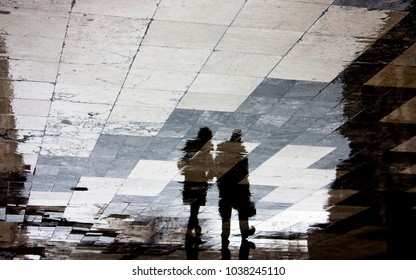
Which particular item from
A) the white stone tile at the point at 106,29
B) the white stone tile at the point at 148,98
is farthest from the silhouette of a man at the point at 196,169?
the white stone tile at the point at 106,29

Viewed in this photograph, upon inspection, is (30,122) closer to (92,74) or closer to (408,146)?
(92,74)

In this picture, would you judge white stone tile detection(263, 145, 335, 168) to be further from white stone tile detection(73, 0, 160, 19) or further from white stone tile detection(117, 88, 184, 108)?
white stone tile detection(73, 0, 160, 19)

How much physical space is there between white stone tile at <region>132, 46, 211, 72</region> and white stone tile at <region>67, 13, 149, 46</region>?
304mm

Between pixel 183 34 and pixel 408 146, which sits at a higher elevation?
pixel 183 34

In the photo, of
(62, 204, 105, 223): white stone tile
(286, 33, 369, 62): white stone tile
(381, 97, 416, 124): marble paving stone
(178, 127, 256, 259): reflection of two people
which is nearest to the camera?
(286, 33, 369, 62): white stone tile

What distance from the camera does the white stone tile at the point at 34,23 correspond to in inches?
237

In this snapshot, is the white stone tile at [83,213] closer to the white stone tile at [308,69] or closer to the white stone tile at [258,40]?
the white stone tile at [308,69]

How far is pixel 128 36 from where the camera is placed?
6.55 m

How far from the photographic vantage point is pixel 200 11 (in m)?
6.11

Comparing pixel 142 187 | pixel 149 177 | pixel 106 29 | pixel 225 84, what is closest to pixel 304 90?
pixel 225 84

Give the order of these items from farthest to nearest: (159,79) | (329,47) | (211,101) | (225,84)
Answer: (211,101)
(225,84)
(159,79)
(329,47)

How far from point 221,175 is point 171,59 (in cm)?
503

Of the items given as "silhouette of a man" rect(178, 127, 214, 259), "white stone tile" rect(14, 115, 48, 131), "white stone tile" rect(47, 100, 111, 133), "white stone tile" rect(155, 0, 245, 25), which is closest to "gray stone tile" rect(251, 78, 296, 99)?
"silhouette of a man" rect(178, 127, 214, 259)

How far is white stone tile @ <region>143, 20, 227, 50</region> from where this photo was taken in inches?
251
